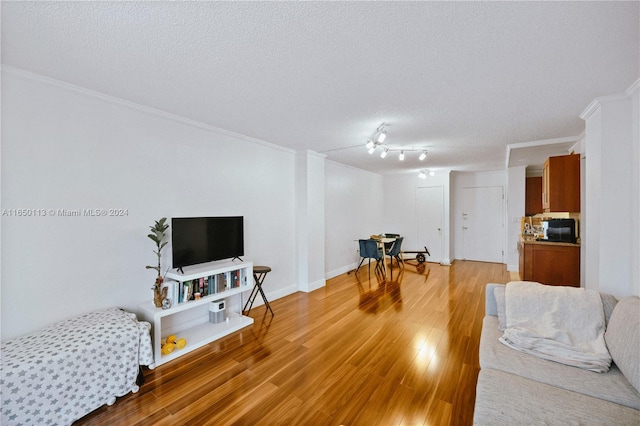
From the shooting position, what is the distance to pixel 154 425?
172 centimetres

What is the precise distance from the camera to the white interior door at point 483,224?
6.73 m

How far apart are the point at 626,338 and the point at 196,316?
3659 millimetres

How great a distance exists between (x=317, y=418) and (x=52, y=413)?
66.7 inches

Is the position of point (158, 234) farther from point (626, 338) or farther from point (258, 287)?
point (626, 338)

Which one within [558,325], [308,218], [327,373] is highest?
[308,218]

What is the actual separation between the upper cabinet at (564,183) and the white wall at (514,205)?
214 cm


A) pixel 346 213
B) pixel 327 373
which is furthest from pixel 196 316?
pixel 346 213

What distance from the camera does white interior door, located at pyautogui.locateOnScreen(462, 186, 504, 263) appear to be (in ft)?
22.1

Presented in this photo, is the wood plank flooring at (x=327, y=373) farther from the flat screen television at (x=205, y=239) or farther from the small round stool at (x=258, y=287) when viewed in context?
the flat screen television at (x=205, y=239)

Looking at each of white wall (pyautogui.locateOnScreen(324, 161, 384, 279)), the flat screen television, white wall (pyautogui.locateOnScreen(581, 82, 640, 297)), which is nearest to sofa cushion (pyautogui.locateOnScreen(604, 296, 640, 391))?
white wall (pyautogui.locateOnScreen(581, 82, 640, 297))

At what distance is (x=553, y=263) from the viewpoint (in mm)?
3891

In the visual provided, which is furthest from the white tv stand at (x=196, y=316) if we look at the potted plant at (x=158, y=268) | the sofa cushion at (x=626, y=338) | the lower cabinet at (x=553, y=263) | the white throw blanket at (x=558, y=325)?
the lower cabinet at (x=553, y=263)

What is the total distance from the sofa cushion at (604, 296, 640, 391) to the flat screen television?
338 cm

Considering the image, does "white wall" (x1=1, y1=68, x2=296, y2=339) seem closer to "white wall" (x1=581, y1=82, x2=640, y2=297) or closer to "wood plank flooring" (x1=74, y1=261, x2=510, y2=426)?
"wood plank flooring" (x1=74, y1=261, x2=510, y2=426)
